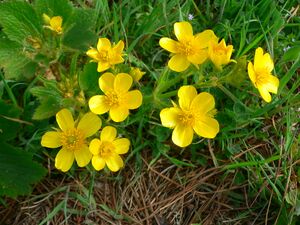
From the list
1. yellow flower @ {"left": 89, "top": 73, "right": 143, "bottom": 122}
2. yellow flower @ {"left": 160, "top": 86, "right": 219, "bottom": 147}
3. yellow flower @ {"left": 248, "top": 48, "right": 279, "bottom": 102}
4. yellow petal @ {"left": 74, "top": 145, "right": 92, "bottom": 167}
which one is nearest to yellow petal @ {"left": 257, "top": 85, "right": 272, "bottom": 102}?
yellow flower @ {"left": 248, "top": 48, "right": 279, "bottom": 102}

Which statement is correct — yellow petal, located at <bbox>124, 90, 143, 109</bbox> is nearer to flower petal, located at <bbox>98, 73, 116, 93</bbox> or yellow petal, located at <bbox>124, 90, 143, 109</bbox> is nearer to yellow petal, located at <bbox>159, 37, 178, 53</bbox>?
flower petal, located at <bbox>98, 73, 116, 93</bbox>

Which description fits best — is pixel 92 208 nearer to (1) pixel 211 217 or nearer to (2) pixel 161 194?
(2) pixel 161 194

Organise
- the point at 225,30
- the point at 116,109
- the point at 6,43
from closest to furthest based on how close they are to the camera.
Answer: the point at 116,109, the point at 6,43, the point at 225,30

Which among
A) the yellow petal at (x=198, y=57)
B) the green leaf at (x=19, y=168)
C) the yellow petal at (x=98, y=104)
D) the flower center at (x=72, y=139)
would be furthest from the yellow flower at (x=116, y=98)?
the green leaf at (x=19, y=168)

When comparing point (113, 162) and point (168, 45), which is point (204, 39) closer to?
point (168, 45)

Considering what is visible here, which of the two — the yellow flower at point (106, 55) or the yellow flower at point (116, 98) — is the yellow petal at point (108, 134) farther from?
the yellow flower at point (106, 55)

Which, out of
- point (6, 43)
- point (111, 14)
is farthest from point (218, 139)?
point (6, 43)
